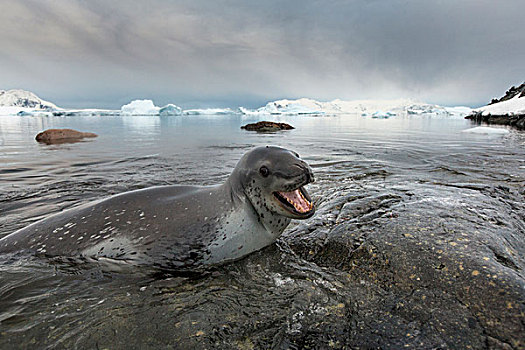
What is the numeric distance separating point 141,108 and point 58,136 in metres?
99.7

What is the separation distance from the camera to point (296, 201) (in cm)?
296

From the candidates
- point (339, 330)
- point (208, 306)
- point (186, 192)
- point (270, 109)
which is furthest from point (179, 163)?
point (270, 109)

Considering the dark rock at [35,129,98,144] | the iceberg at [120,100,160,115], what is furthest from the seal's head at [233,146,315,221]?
the iceberg at [120,100,160,115]

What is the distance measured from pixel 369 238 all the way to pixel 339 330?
150 centimetres

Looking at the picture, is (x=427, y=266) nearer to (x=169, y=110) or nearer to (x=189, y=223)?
(x=189, y=223)

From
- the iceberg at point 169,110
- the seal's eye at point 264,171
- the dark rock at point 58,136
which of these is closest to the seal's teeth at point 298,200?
the seal's eye at point 264,171

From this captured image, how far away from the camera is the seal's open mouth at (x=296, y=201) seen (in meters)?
2.88

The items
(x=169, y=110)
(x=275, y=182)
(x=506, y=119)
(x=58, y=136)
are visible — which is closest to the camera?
(x=275, y=182)

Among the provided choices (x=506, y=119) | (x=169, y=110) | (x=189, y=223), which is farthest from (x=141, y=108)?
(x=189, y=223)

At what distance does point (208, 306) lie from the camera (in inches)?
92.7

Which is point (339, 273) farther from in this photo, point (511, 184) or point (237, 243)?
point (511, 184)

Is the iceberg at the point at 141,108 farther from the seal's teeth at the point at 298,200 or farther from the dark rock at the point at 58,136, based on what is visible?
Answer: the seal's teeth at the point at 298,200

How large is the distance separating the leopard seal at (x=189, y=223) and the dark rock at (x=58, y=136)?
15580 millimetres

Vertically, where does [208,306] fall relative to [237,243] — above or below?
below
